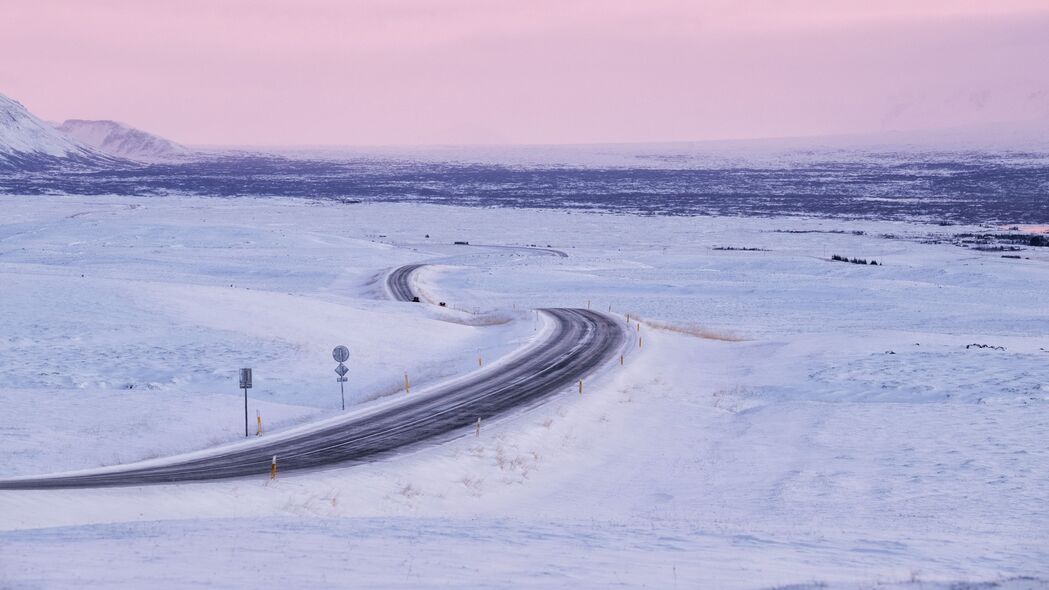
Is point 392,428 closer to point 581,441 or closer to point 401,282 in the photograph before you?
point 581,441

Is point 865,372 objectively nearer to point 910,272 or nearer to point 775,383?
point 775,383

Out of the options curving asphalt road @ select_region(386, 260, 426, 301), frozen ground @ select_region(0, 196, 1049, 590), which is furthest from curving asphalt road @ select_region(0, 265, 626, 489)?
curving asphalt road @ select_region(386, 260, 426, 301)

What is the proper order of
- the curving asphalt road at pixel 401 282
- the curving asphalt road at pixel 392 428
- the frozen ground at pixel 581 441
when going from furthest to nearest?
the curving asphalt road at pixel 401 282 → the curving asphalt road at pixel 392 428 → the frozen ground at pixel 581 441

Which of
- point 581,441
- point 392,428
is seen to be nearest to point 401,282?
point 392,428

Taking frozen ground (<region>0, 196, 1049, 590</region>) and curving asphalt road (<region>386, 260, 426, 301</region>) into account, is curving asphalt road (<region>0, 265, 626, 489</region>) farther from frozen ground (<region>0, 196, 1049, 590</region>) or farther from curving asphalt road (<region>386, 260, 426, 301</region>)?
curving asphalt road (<region>386, 260, 426, 301</region>)

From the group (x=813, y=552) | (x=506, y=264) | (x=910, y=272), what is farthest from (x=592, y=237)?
(x=813, y=552)

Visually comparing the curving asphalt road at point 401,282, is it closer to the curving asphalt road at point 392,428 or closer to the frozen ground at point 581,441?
the frozen ground at point 581,441

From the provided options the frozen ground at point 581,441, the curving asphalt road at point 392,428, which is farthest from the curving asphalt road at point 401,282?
the curving asphalt road at point 392,428
